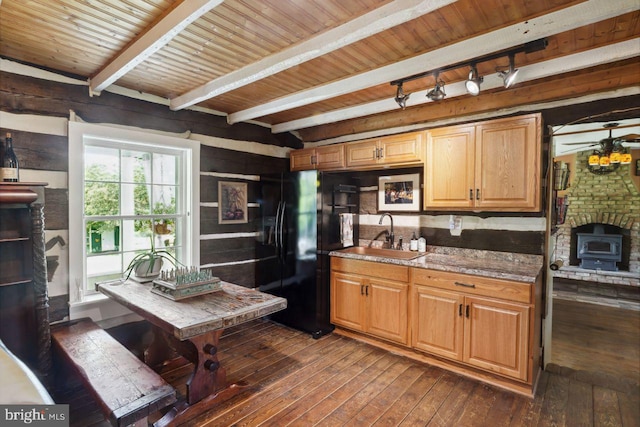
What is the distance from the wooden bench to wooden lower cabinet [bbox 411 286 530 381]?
2.15 m

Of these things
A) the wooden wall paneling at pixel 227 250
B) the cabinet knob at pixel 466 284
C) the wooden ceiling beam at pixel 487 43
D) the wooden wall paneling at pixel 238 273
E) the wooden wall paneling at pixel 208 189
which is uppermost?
the wooden ceiling beam at pixel 487 43

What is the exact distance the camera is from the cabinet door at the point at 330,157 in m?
3.74

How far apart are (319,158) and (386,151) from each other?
0.93 m

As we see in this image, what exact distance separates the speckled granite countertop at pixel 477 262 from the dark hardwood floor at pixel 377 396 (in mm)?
935

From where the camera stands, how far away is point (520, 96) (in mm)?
2773

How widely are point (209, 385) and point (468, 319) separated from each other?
2.15 m

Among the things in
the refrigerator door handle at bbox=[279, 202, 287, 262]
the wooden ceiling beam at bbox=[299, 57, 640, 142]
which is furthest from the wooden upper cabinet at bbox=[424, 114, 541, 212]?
the refrigerator door handle at bbox=[279, 202, 287, 262]

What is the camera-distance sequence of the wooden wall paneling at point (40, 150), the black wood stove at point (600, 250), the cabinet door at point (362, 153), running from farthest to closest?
1. the black wood stove at point (600, 250)
2. the cabinet door at point (362, 153)
3. the wooden wall paneling at point (40, 150)

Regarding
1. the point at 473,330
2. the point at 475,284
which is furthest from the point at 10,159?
the point at 473,330

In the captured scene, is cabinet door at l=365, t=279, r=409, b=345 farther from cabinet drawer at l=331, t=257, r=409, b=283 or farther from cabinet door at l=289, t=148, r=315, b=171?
cabinet door at l=289, t=148, r=315, b=171

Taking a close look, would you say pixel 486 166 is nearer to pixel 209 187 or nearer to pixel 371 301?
pixel 371 301

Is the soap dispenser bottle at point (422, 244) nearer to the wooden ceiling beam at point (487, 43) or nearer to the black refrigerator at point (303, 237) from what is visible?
the black refrigerator at point (303, 237)

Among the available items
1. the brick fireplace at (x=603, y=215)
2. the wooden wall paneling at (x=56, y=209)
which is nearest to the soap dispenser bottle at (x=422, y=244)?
the wooden wall paneling at (x=56, y=209)

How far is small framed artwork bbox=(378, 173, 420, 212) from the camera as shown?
357cm
